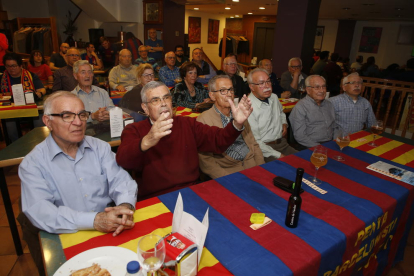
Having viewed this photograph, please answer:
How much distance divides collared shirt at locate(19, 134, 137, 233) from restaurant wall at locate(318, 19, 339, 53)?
1517 centimetres

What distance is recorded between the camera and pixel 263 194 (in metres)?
1.62

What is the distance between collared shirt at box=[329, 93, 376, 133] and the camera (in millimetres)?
3283

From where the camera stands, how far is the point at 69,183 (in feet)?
4.99

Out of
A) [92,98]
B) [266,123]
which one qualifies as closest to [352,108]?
[266,123]

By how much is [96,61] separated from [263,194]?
708cm

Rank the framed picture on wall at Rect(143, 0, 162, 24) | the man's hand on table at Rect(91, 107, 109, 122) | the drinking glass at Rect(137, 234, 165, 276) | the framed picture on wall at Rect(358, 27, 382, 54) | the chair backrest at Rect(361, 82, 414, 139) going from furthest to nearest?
the framed picture on wall at Rect(358, 27, 382, 54) < the framed picture on wall at Rect(143, 0, 162, 24) < the chair backrest at Rect(361, 82, 414, 139) < the man's hand on table at Rect(91, 107, 109, 122) < the drinking glass at Rect(137, 234, 165, 276)

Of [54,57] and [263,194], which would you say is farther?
[54,57]

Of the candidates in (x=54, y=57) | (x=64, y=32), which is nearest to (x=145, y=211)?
(x=54, y=57)

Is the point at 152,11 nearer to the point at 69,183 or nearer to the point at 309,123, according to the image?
the point at 309,123

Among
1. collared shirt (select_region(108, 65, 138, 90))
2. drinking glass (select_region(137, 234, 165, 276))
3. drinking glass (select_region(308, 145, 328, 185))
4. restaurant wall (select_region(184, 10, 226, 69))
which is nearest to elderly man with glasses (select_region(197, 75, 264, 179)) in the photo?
drinking glass (select_region(308, 145, 328, 185))

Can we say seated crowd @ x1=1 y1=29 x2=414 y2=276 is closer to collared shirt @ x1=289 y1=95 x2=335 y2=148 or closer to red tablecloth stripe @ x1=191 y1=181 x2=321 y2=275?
collared shirt @ x1=289 y1=95 x2=335 y2=148

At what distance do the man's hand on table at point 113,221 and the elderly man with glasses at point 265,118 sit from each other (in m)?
1.78

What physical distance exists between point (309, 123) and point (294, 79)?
6.98 feet

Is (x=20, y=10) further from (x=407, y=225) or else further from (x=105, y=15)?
(x=407, y=225)
